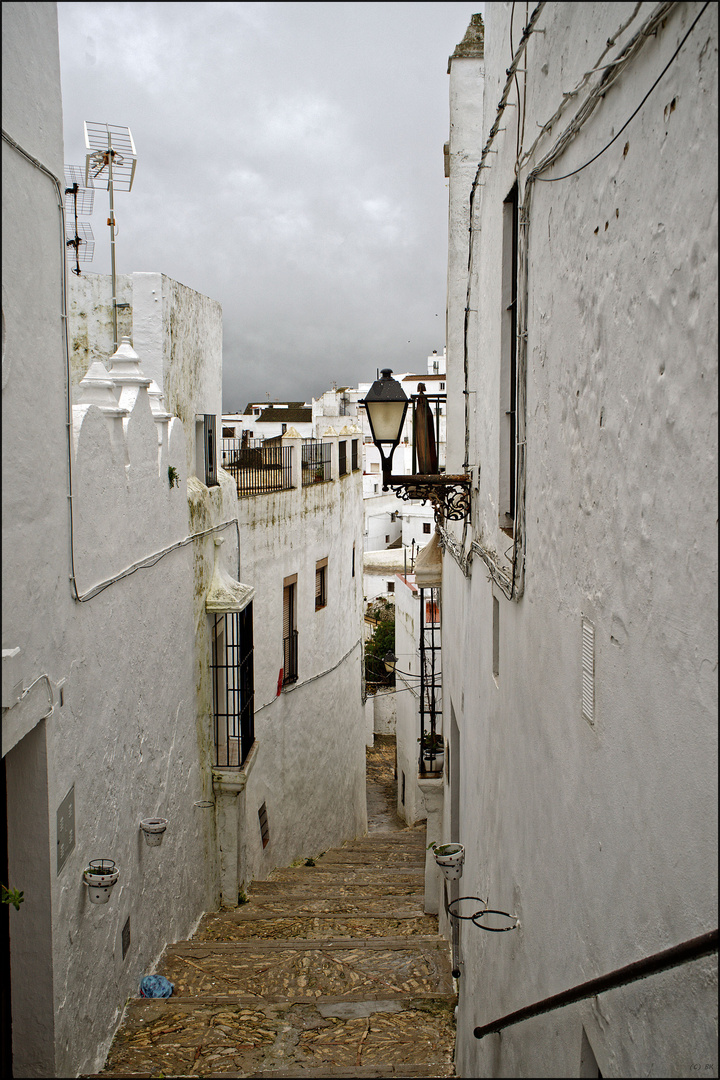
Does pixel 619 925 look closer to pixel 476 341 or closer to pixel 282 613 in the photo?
pixel 476 341

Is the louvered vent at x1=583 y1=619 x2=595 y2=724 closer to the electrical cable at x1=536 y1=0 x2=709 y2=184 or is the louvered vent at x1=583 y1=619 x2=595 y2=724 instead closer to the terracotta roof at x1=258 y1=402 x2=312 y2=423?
the electrical cable at x1=536 y1=0 x2=709 y2=184

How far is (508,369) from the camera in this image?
510 centimetres

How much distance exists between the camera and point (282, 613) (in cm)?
1320

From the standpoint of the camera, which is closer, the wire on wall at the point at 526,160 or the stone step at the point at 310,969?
the wire on wall at the point at 526,160

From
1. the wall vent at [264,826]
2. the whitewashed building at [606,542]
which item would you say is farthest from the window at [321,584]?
the whitewashed building at [606,542]

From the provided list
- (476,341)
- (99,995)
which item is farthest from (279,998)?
(476,341)

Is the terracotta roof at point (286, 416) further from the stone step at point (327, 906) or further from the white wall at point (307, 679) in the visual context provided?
the stone step at point (327, 906)

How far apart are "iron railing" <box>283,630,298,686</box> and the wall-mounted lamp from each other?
7010mm

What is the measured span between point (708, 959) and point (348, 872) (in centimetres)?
1167

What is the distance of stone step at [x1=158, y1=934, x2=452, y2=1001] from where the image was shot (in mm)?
6996

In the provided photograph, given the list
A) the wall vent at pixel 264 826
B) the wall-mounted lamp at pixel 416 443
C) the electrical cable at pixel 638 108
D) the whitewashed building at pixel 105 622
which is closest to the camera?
the electrical cable at pixel 638 108

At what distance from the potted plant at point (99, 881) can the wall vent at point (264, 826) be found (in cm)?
Result: 696

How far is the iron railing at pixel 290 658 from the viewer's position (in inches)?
527

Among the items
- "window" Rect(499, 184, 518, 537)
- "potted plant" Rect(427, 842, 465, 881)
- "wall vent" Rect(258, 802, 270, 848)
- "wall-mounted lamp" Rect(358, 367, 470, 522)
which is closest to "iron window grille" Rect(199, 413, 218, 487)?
"wall-mounted lamp" Rect(358, 367, 470, 522)
